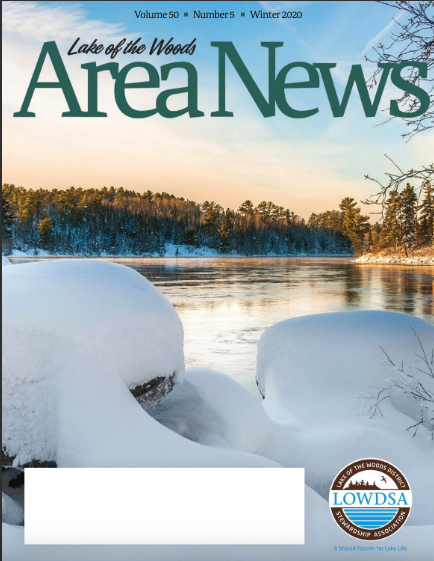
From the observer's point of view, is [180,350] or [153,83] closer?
[153,83]

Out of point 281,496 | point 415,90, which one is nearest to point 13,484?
point 281,496

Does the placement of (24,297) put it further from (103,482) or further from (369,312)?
(369,312)

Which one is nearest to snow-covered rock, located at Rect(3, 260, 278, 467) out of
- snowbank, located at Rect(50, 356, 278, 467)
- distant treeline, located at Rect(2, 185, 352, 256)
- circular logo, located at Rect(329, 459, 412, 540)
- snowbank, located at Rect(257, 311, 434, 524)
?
snowbank, located at Rect(50, 356, 278, 467)

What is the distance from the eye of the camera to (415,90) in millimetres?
2445

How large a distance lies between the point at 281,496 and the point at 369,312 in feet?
11.7

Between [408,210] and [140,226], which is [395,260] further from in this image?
[408,210]

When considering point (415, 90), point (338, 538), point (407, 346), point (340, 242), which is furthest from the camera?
point (340, 242)

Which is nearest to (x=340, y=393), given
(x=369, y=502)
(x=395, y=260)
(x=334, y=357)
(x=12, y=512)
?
(x=334, y=357)

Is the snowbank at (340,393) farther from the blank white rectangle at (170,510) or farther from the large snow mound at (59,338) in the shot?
the blank white rectangle at (170,510)

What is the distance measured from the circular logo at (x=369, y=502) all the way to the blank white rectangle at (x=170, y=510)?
0.18 m

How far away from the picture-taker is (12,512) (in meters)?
2.27

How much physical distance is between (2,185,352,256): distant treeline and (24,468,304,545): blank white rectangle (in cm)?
2195

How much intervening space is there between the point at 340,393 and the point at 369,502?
102 inches

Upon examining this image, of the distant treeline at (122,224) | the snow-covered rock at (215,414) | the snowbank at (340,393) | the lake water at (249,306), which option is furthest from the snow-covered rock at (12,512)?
the distant treeline at (122,224)
